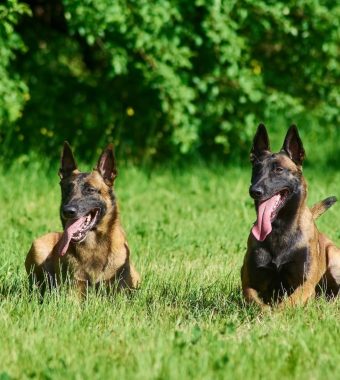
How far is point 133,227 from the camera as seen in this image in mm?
10414

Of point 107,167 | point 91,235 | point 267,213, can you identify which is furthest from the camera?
point 107,167

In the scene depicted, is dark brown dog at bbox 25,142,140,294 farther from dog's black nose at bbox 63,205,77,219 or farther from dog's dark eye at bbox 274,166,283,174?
dog's dark eye at bbox 274,166,283,174

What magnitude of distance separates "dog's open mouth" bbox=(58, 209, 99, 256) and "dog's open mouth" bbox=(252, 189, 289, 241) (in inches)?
55.2

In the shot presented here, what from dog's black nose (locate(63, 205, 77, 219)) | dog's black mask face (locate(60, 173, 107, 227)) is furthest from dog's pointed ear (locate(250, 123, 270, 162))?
dog's black nose (locate(63, 205, 77, 219))

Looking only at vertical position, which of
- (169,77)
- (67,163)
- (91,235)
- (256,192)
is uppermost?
(169,77)

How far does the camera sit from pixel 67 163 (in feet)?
26.2

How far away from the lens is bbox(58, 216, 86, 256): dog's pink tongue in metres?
7.48

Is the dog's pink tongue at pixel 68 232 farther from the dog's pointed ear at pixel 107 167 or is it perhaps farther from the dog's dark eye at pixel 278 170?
the dog's dark eye at pixel 278 170

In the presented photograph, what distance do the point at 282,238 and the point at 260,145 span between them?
0.78m

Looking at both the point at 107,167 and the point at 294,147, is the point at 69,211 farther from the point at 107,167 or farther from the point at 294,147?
the point at 294,147

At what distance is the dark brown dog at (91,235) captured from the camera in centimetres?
754

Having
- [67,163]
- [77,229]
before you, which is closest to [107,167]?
[67,163]

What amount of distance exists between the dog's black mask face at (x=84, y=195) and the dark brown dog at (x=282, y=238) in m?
1.28

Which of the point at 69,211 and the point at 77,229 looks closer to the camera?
the point at 69,211
